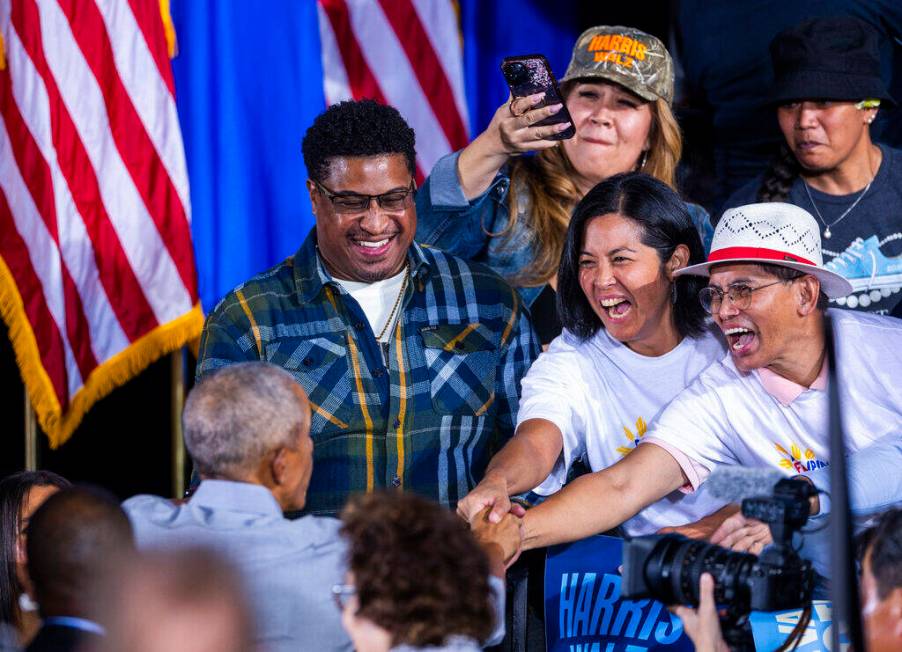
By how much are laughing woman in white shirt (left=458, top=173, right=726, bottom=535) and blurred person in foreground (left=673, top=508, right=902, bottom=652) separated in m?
1.18

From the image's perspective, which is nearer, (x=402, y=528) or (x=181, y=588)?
(x=402, y=528)

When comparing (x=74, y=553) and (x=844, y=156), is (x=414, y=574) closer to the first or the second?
(x=74, y=553)

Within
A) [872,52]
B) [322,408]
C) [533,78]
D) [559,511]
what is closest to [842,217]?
A: [872,52]

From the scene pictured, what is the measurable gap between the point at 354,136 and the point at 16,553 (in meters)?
1.52

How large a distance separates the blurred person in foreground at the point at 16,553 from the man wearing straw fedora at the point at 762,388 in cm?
135

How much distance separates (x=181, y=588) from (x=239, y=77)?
3.30 meters

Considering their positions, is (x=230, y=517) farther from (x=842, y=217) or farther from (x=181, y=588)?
(x=842, y=217)

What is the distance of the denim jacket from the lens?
14.6ft

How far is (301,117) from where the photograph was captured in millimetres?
5590

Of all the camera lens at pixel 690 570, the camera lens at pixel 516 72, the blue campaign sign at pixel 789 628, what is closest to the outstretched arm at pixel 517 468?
the blue campaign sign at pixel 789 628

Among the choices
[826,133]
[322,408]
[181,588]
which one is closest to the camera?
[181,588]

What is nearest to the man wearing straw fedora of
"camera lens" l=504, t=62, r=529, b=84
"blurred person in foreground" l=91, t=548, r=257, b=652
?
"camera lens" l=504, t=62, r=529, b=84

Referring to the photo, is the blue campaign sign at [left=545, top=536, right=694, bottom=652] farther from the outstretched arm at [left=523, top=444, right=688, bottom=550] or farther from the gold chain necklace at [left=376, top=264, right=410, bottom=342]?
the gold chain necklace at [left=376, top=264, right=410, bottom=342]

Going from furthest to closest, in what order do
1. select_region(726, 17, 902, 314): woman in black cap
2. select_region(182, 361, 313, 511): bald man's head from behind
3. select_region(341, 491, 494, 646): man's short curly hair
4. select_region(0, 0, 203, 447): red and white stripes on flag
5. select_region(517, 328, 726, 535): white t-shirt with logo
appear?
select_region(0, 0, 203, 447): red and white stripes on flag
select_region(726, 17, 902, 314): woman in black cap
select_region(517, 328, 726, 535): white t-shirt with logo
select_region(182, 361, 313, 511): bald man's head from behind
select_region(341, 491, 494, 646): man's short curly hair
